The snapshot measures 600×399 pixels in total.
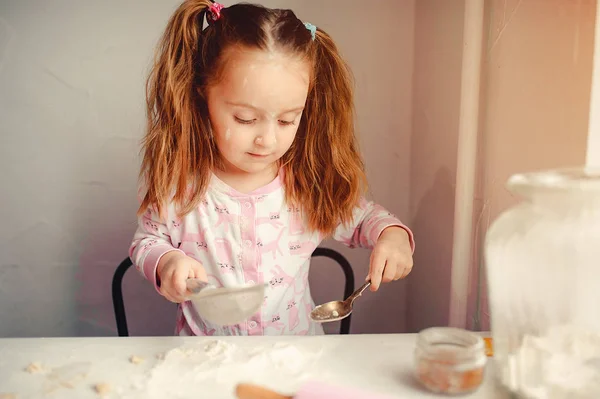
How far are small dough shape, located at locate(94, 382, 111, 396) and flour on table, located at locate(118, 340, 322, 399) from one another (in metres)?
0.01

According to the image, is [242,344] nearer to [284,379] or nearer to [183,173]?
[284,379]

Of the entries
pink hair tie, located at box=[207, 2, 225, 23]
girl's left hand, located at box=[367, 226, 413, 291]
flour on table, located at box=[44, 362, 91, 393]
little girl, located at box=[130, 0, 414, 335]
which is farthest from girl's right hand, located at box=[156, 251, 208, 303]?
pink hair tie, located at box=[207, 2, 225, 23]

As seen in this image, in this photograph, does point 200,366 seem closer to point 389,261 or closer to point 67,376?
point 67,376

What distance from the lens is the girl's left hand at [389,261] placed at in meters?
0.86

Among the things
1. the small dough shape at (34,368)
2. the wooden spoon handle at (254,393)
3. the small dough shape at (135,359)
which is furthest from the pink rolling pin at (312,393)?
the small dough shape at (34,368)

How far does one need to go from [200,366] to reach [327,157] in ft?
1.51

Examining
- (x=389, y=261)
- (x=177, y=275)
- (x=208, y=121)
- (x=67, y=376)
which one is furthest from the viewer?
(x=208, y=121)

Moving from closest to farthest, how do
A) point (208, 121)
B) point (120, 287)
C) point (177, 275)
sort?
point (177, 275)
point (208, 121)
point (120, 287)

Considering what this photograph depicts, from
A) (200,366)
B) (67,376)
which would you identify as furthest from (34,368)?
(200,366)

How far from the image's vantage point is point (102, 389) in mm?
637

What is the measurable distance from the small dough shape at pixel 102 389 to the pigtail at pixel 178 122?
1.24 feet

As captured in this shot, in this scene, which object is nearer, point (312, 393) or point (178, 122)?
point (312, 393)

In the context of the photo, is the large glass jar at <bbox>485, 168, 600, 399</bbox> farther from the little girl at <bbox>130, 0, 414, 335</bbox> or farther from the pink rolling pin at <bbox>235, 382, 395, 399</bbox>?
the little girl at <bbox>130, 0, 414, 335</bbox>

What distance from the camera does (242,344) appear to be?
75cm
